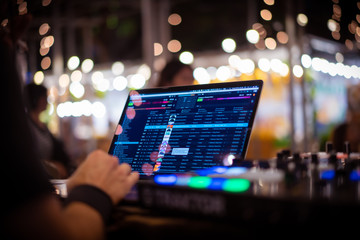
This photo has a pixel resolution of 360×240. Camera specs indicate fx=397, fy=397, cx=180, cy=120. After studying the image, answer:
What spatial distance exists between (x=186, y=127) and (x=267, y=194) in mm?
607

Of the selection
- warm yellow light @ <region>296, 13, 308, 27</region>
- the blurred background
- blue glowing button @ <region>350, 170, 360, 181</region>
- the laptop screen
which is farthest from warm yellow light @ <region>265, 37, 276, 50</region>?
blue glowing button @ <region>350, 170, 360, 181</region>

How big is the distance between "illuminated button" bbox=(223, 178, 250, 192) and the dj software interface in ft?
1.25

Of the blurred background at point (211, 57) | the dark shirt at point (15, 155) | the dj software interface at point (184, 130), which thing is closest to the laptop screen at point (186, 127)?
the dj software interface at point (184, 130)

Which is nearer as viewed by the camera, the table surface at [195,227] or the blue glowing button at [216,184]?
the table surface at [195,227]

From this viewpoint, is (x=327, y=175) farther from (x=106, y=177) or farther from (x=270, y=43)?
(x=270, y=43)

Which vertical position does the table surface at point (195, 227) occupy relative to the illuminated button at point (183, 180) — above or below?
Result: below

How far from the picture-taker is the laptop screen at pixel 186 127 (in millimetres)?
1115

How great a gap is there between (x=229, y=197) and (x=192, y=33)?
8.26 metres

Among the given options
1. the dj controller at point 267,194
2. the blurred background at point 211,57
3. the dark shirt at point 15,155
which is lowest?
the dj controller at point 267,194

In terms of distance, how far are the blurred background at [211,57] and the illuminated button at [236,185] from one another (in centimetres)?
312

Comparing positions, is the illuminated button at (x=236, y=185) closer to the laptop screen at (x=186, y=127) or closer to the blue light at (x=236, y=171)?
the blue light at (x=236, y=171)

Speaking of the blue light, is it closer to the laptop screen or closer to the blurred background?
the laptop screen

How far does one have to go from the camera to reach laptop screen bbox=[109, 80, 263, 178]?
1115mm

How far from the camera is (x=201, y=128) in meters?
1.16
